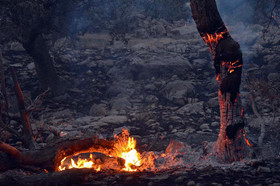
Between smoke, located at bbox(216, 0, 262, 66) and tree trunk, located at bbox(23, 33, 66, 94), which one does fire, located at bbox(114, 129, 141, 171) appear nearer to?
tree trunk, located at bbox(23, 33, 66, 94)

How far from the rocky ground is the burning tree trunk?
0.39m

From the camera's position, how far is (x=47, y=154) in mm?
3951

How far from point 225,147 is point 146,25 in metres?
13.7

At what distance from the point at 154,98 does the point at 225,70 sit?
4.71m

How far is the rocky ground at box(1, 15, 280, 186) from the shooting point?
388 centimetres

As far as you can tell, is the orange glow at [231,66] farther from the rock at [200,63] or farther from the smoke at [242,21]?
the smoke at [242,21]

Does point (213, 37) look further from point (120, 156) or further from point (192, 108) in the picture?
point (192, 108)

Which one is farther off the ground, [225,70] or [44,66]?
[44,66]

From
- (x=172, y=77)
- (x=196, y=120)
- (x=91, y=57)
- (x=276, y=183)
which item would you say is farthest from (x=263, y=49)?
(x=276, y=183)

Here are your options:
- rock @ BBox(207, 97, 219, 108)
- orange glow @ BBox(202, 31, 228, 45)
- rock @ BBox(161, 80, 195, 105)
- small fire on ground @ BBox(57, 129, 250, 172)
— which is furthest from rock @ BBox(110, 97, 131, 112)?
orange glow @ BBox(202, 31, 228, 45)

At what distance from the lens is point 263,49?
11.6 m

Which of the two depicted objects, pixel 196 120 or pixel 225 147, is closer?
pixel 225 147

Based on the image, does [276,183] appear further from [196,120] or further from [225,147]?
[196,120]

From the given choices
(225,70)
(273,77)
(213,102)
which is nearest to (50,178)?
(225,70)
